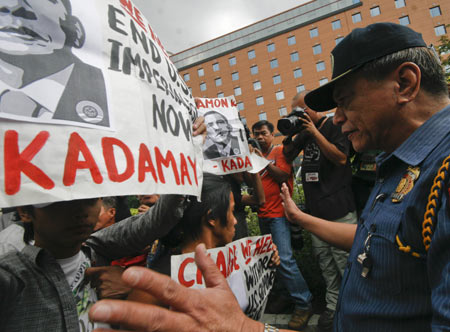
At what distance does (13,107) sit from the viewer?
0.69 m

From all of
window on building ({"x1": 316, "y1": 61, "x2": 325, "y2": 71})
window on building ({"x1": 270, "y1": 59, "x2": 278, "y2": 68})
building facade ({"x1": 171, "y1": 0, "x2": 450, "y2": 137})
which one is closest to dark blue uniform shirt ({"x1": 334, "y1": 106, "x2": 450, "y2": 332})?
building facade ({"x1": 171, "y1": 0, "x2": 450, "y2": 137})

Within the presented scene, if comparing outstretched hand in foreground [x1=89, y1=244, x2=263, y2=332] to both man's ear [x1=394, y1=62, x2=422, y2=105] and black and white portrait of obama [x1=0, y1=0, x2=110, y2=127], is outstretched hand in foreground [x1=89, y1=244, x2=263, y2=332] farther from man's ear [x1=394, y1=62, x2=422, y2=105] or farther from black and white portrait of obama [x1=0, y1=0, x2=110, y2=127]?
man's ear [x1=394, y1=62, x2=422, y2=105]

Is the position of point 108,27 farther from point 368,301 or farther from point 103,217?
point 103,217

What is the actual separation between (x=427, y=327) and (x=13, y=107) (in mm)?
1417

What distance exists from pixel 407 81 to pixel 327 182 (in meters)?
1.80

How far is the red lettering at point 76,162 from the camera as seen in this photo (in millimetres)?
752

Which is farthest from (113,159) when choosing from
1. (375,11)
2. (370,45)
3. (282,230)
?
(375,11)

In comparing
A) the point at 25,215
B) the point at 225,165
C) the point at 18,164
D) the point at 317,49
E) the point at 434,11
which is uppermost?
the point at 317,49

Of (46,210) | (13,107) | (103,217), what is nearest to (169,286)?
(13,107)

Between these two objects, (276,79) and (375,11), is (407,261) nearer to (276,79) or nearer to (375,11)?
(276,79)

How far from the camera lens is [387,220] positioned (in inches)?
38.7

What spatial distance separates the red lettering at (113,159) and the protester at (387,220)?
13.8 inches

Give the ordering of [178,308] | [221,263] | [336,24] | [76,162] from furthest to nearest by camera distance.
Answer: [336,24] → [221,263] → [76,162] → [178,308]

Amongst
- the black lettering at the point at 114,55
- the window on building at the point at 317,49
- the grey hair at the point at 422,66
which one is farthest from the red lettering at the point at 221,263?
the window on building at the point at 317,49
